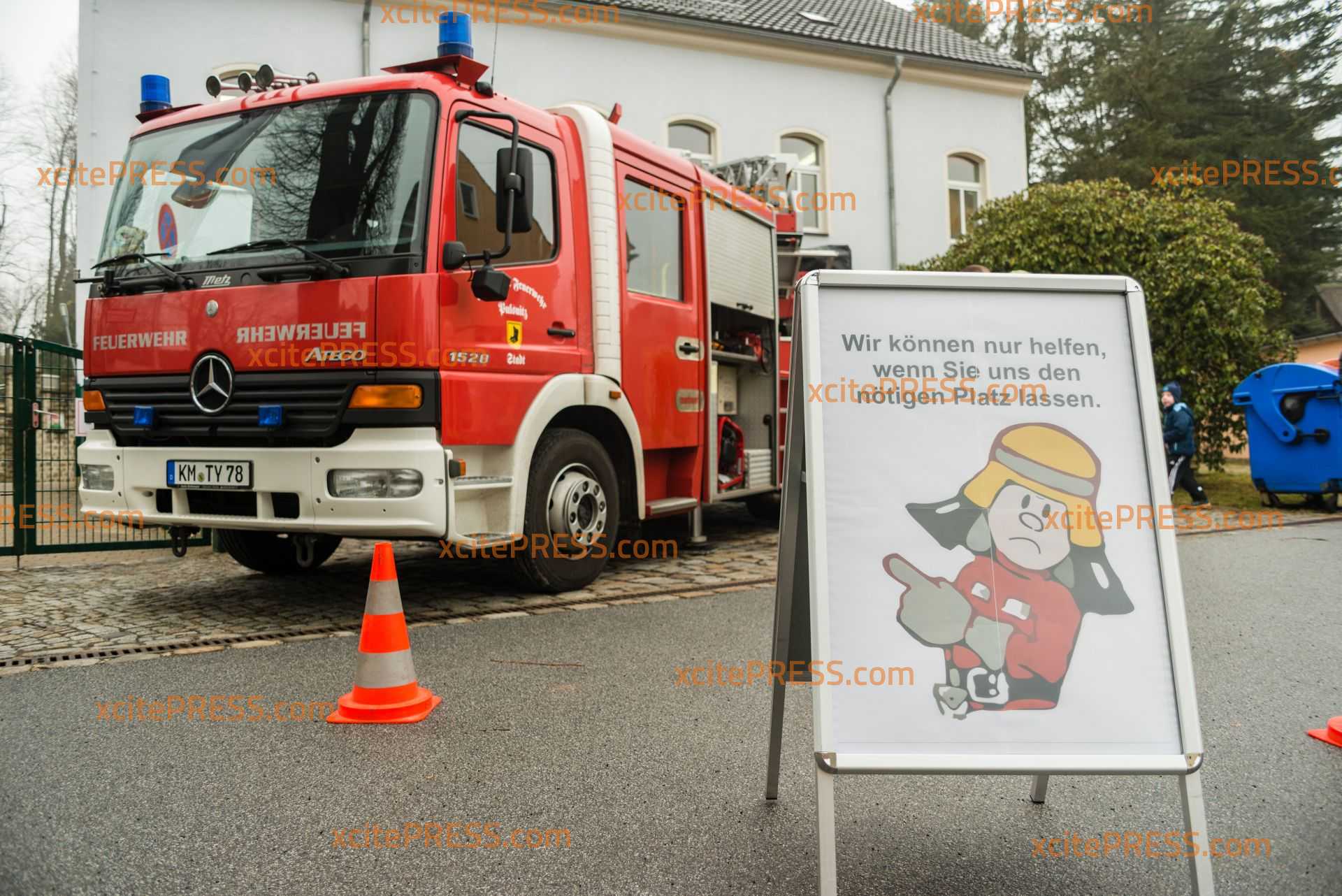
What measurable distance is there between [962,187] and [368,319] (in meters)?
19.8

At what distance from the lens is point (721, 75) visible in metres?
19.5

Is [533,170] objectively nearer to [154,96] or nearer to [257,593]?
[154,96]

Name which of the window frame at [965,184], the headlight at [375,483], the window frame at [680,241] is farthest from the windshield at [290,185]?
the window frame at [965,184]

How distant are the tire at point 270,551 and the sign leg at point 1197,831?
6021 millimetres

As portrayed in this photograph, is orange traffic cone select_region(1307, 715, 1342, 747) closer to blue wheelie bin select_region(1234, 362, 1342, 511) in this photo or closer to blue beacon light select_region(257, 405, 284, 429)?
blue beacon light select_region(257, 405, 284, 429)

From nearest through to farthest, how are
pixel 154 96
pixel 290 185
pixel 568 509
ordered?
pixel 290 185
pixel 568 509
pixel 154 96

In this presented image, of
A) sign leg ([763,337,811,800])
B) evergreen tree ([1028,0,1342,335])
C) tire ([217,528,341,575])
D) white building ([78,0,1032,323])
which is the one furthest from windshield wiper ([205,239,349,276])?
evergreen tree ([1028,0,1342,335])

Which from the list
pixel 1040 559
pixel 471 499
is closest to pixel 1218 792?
pixel 1040 559

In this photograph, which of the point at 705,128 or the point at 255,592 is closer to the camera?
the point at 255,592

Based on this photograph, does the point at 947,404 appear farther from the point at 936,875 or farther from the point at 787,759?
the point at 787,759

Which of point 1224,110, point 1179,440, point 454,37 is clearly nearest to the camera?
point 454,37

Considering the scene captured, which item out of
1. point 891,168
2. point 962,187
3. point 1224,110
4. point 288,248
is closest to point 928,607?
point 288,248

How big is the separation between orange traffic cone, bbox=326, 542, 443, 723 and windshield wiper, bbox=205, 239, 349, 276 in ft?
6.14

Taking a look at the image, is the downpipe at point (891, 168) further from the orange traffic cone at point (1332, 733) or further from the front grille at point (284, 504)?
the orange traffic cone at point (1332, 733)
